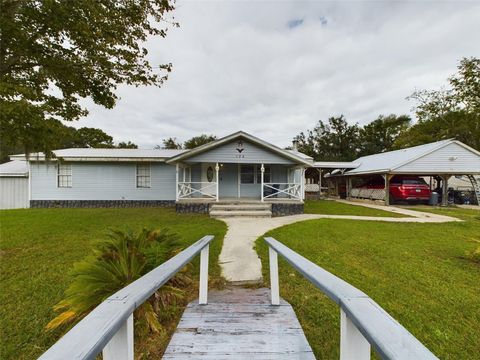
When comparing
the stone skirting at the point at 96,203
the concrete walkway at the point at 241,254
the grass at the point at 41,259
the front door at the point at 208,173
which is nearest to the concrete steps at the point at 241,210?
the grass at the point at 41,259

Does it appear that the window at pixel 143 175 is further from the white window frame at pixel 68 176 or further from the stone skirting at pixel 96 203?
the white window frame at pixel 68 176

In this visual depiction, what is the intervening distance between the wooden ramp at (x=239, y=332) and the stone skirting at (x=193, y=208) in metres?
9.21

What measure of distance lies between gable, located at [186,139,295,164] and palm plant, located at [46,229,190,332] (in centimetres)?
907

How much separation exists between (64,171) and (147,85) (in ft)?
36.7

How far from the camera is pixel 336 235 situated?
8.00 meters

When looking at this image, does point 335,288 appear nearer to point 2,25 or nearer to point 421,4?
point 2,25

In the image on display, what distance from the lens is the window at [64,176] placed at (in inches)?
594

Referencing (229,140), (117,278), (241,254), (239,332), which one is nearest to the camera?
(239,332)

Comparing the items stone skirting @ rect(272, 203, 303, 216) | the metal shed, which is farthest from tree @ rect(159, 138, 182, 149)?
stone skirting @ rect(272, 203, 303, 216)

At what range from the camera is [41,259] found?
5.65 m

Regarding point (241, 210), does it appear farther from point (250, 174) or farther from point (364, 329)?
point (364, 329)

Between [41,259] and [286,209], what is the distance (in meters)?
9.84

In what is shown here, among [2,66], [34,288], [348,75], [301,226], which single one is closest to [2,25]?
[2,66]

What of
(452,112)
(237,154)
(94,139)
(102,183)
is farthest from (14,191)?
(452,112)
